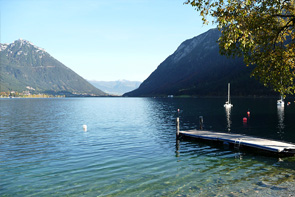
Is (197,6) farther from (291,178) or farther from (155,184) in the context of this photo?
(291,178)

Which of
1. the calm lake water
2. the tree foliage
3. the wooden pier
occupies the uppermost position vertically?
the tree foliage

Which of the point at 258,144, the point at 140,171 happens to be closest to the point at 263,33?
the point at 258,144

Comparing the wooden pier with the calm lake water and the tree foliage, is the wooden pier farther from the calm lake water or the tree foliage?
the tree foliage

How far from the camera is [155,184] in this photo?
17.4 m

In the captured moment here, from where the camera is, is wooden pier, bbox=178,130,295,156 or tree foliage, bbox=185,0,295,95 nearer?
tree foliage, bbox=185,0,295,95

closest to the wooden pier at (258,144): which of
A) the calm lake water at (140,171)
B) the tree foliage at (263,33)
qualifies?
the calm lake water at (140,171)

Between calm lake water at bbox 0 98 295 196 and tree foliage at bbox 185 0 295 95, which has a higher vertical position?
tree foliage at bbox 185 0 295 95

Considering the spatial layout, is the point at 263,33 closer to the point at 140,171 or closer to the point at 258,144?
the point at 258,144

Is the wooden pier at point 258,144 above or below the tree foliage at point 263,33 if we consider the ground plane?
below

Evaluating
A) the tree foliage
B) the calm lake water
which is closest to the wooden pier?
the calm lake water

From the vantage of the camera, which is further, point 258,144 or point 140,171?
point 258,144

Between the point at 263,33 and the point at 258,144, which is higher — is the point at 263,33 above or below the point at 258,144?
above

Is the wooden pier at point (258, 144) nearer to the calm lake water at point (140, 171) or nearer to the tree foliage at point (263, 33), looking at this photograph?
the calm lake water at point (140, 171)

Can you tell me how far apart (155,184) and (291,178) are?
10121mm
